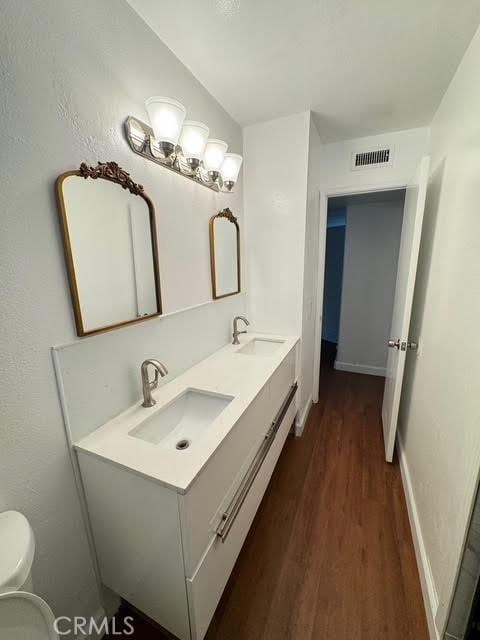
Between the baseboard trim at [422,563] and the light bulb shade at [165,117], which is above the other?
the light bulb shade at [165,117]

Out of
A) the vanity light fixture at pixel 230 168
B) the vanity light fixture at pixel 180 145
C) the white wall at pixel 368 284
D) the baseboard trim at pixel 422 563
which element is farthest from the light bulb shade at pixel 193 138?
the white wall at pixel 368 284

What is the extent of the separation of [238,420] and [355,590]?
99 cm

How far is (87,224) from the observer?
3.01 feet

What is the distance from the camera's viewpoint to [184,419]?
1.29m

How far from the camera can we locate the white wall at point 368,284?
3.09 meters

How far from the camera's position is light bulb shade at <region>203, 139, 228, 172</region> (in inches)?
56.3

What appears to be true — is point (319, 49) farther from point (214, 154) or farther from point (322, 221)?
point (322, 221)

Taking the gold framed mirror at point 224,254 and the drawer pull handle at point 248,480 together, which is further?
the gold framed mirror at point 224,254

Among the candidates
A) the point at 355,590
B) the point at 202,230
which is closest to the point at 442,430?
the point at 355,590

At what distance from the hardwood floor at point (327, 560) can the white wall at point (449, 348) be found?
0.17 meters

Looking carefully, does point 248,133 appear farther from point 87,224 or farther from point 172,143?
point 87,224

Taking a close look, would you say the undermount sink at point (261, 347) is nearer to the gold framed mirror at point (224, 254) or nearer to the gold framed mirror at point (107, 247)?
the gold framed mirror at point (224, 254)

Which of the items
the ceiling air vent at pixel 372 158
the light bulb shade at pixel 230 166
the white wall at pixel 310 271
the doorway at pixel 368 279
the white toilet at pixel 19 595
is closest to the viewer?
the white toilet at pixel 19 595

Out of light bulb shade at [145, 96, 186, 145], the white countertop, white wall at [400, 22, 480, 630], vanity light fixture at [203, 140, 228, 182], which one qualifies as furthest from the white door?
light bulb shade at [145, 96, 186, 145]
